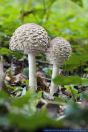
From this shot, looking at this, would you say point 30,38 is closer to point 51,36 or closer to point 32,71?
point 32,71

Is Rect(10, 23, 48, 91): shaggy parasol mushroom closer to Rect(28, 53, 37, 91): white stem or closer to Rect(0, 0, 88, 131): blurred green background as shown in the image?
Rect(28, 53, 37, 91): white stem

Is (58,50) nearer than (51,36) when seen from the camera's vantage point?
Yes

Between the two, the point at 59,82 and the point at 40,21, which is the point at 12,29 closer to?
the point at 40,21

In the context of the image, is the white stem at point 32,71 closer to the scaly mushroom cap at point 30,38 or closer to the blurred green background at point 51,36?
the scaly mushroom cap at point 30,38

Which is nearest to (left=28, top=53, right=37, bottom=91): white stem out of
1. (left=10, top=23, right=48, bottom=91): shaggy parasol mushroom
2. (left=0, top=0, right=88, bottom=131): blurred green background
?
(left=10, top=23, right=48, bottom=91): shaggy parasol mushroom

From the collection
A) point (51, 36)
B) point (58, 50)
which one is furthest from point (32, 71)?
point (51, 36)

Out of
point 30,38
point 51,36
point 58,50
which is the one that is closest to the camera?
point 30,38

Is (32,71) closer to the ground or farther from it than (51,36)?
closer to the ground
